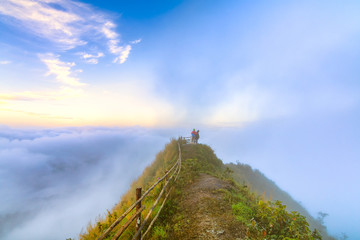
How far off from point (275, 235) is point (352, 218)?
789 ft

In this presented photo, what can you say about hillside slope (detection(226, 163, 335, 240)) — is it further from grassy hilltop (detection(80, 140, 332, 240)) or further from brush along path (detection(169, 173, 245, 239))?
grassy hilltop (detection(80, 140, 332, 240))

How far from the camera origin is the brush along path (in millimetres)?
4637

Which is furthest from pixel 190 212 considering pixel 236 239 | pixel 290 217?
pixel 290 217

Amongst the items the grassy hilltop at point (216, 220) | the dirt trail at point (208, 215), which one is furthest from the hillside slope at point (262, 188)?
the grassy hilltop at point (216, 220)

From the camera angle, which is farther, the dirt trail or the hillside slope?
the hillside slope

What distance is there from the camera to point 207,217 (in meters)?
5.57

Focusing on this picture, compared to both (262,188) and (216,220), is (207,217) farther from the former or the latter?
(262,188)

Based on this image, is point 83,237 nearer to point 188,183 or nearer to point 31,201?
point 188,183

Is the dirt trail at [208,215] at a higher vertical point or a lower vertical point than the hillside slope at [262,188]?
higher

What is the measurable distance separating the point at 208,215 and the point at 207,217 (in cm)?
15

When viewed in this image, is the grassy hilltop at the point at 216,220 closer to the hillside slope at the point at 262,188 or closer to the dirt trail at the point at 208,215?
the dirt trail at the point at 208,215

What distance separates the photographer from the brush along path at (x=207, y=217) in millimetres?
4637

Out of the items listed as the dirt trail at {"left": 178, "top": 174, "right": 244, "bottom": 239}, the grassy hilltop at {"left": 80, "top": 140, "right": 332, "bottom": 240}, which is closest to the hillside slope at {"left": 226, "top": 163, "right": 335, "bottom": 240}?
the dirt trail at {"left": 178, "top": 174, "right": 244, "bottom": 239}

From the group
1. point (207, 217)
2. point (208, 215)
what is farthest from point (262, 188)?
point (207, 217)
